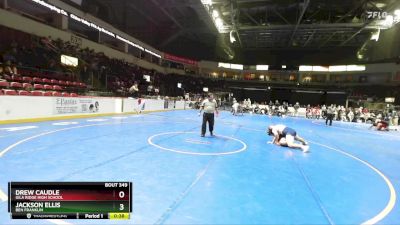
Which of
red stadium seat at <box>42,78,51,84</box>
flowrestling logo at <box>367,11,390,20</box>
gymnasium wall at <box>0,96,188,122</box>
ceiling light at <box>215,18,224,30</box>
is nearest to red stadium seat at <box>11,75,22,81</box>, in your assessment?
red stadium seat at <box>42,78,51,84</box>

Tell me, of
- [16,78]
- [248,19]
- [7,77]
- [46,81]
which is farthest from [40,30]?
[248,19]

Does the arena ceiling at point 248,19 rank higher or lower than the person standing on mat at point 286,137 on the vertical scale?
higher

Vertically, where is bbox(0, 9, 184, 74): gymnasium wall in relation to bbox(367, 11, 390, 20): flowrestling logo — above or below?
below

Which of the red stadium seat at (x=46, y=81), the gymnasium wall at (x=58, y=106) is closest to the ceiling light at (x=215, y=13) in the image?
the gymnasium wall at (x=58, y=106)

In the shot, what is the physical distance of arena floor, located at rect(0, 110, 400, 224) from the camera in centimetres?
404

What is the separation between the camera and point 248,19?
32.3m

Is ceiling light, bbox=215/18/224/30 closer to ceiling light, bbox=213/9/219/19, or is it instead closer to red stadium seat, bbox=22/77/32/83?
ceiling light, bbox=213/9/219/19

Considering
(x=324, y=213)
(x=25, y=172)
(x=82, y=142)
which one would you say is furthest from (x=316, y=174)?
(x=82, y=142)

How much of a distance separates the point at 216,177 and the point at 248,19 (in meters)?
30.2

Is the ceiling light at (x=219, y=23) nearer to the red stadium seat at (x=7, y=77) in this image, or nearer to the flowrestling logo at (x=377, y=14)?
the flowrestling logo at (x=377, y=14)

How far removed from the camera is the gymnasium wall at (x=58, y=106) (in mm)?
12070
